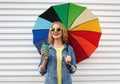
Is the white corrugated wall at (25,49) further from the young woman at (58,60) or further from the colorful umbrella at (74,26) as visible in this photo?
the young woman at (58,60)

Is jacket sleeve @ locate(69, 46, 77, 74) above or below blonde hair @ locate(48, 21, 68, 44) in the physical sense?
below

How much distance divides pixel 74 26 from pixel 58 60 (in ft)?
1.84

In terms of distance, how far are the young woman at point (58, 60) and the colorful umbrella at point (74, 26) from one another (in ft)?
0.50

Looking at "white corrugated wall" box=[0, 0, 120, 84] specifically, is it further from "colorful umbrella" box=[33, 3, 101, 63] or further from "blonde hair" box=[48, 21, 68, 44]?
"blonde hair" box=[48, 21, 68, 44]

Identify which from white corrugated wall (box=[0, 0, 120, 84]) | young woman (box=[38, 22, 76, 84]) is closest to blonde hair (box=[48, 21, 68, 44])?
young woman (box=[38, 22, 76, 84])

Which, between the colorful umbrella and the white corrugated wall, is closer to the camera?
the colorful umbrella

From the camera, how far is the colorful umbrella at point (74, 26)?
4.43 m

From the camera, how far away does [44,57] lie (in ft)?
13.5

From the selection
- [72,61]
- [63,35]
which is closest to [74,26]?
[63,35]

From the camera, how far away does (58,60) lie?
4230 millimetres

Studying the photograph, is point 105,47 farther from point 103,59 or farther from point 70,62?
point 70,62

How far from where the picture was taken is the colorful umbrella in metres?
4.43

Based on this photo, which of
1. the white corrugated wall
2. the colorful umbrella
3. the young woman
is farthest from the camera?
the white corrugated wall

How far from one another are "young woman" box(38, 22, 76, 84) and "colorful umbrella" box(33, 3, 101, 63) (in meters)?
0.15
